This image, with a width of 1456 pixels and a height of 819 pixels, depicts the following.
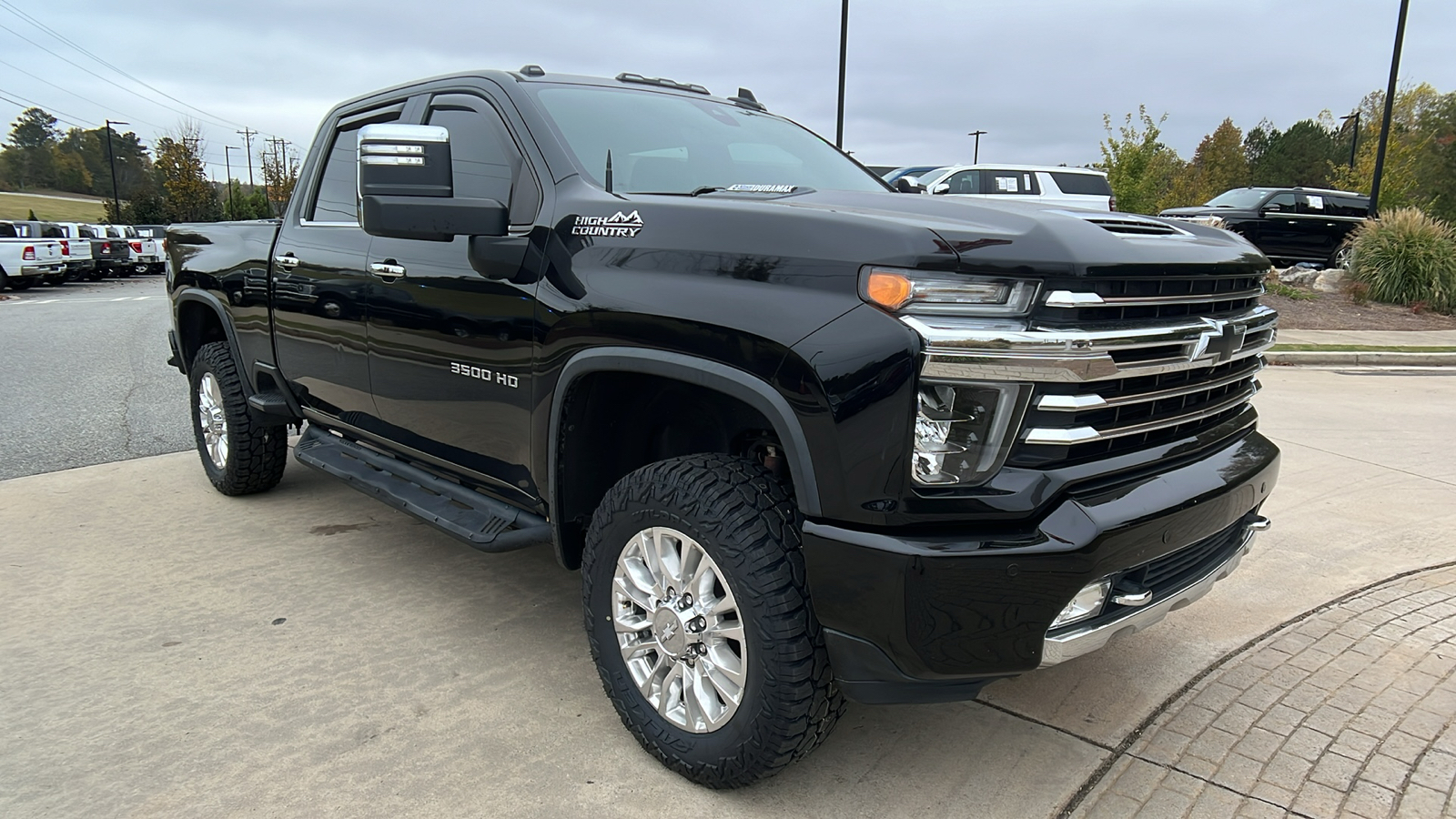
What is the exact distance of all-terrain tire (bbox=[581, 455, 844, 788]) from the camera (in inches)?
87.2

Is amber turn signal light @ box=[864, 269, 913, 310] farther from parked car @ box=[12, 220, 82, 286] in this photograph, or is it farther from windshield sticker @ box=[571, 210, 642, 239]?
parked car @ box=[12, 220, 82, 286]

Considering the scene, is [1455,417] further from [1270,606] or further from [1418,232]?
[1418,232]

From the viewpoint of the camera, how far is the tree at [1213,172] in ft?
162

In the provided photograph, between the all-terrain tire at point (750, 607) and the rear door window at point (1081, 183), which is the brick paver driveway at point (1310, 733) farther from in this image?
the rear door window at point (1081, 183)

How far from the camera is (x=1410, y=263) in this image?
51.9 feet

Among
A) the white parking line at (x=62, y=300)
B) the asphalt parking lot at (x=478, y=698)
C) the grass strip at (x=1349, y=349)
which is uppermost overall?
the grass strip at (x=1349, y=349)

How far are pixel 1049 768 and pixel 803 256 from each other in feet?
5.17

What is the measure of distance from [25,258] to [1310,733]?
25.1 meters

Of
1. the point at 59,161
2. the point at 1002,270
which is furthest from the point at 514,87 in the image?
the point at 59,161

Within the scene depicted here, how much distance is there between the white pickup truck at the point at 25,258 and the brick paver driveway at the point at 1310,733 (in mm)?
24339

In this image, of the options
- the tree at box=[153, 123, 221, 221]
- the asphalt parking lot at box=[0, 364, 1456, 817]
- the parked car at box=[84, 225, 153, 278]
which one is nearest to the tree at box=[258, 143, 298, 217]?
the tree at box=[153, 123, 221, 221]

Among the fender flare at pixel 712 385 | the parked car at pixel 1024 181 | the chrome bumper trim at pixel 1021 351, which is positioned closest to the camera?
the chrome bumper trim at pixel 1021 351

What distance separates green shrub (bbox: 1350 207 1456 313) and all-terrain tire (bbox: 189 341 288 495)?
1736 centimetres

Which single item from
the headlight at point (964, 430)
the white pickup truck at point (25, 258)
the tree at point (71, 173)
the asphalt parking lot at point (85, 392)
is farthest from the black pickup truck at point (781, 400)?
the tree at point (71, 173)
